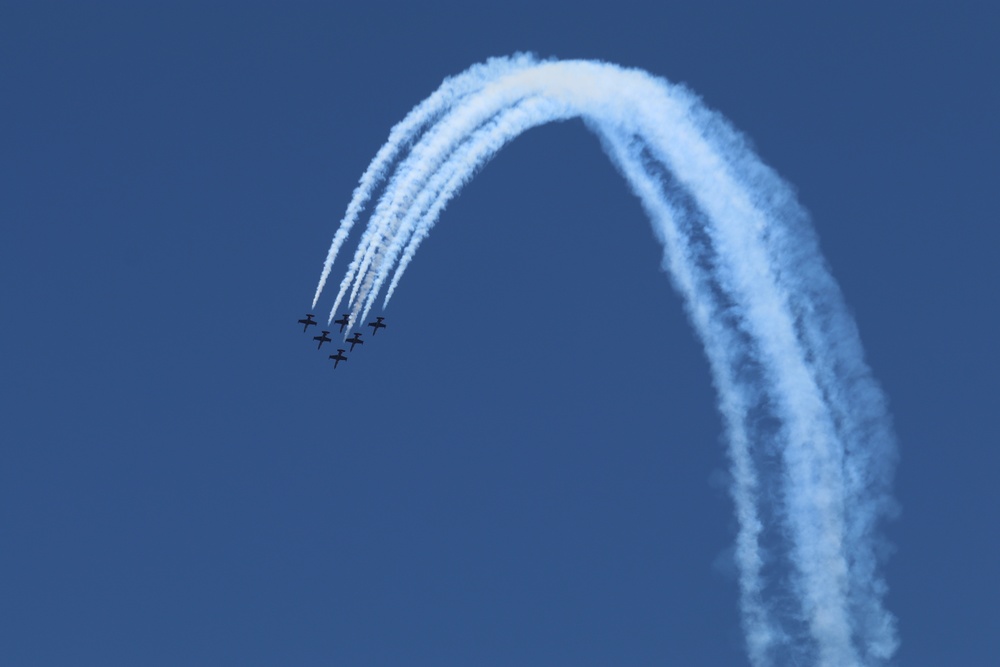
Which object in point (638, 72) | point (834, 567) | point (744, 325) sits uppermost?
point (638, 72)

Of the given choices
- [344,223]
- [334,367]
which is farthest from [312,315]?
[344,223]

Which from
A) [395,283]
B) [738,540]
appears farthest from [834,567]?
[395,283]

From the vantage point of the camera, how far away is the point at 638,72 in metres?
71.0

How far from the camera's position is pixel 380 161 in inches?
2854

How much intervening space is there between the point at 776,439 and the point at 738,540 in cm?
420

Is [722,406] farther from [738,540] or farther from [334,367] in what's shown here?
[334,367]

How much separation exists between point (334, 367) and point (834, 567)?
2099 centimetres

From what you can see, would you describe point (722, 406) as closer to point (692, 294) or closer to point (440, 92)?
point (692, 294)

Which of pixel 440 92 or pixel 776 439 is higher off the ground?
pixel 440 92

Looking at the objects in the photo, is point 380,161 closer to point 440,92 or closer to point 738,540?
point 440,92

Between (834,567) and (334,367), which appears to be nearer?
(834,567)

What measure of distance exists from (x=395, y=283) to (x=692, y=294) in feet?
32.1

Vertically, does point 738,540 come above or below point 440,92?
below

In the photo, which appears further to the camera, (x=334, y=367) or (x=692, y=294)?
(x=334, y=367)
